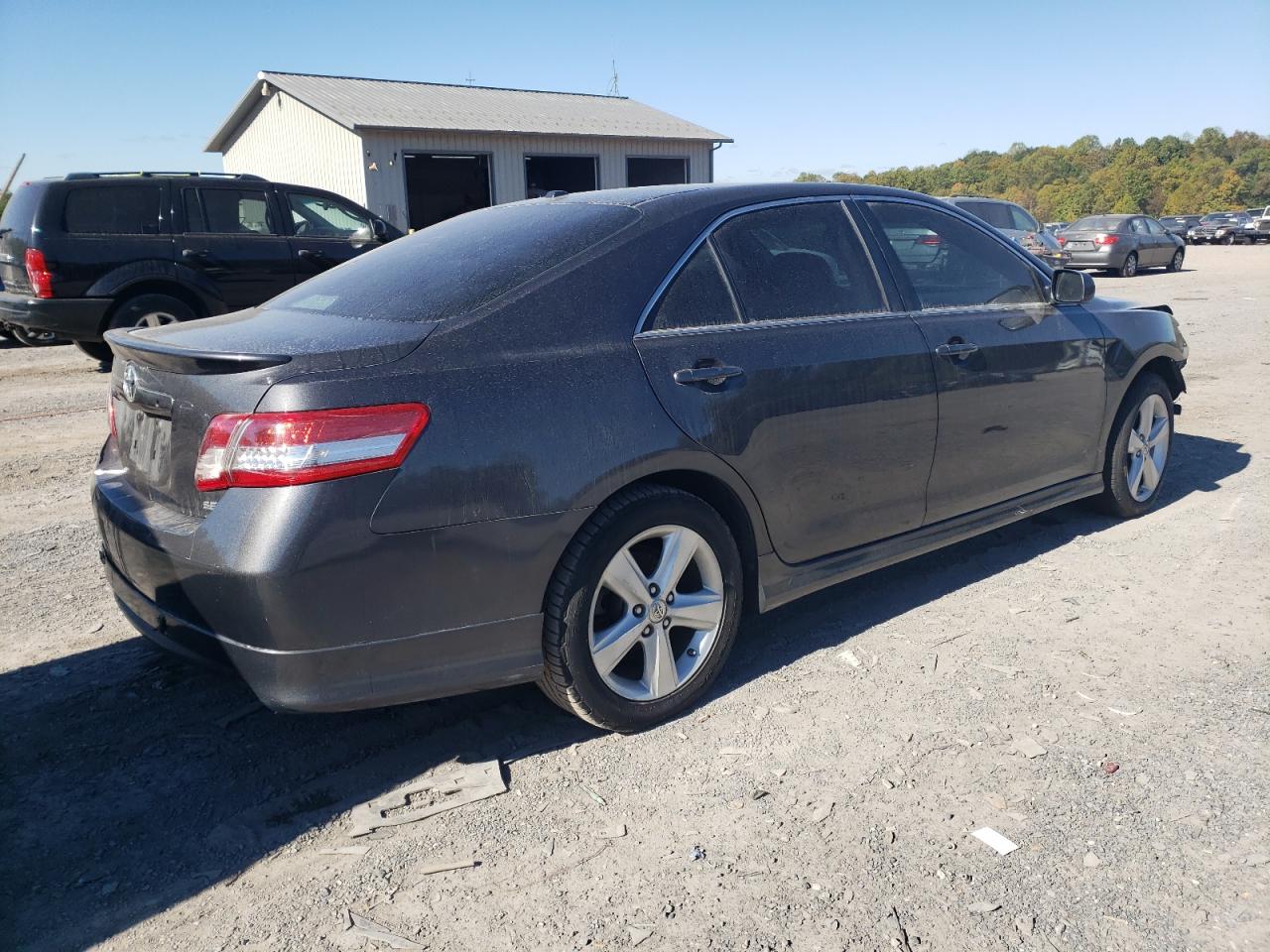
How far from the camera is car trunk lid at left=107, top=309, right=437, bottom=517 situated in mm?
2723

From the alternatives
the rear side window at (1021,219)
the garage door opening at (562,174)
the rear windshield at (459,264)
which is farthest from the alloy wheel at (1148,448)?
the garage door opening at (562,174)

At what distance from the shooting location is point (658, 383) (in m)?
3.22

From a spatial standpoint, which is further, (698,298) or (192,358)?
(698,298)

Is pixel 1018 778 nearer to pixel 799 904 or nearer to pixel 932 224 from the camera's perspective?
pixel 799 904

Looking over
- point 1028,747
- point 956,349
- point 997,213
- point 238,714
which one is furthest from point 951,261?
point 997,213

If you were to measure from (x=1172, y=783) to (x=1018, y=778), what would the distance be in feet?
1.43

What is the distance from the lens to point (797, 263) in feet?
12.6

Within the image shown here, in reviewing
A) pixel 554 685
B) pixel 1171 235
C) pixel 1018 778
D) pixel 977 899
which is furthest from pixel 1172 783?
pixel 1171 235

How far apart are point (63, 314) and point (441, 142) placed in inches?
607

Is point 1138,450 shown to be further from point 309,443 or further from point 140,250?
point 140,250

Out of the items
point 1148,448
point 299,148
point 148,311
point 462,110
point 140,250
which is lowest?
point 1148,448

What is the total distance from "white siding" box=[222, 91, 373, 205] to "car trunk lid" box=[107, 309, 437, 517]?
20.4 meters

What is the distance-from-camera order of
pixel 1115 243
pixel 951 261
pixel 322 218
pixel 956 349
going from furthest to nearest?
pixel 1115 243 → pixel 322 218 → pixel 951 261 → pixel 956 349

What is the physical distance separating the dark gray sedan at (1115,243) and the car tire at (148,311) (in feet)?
68.5
